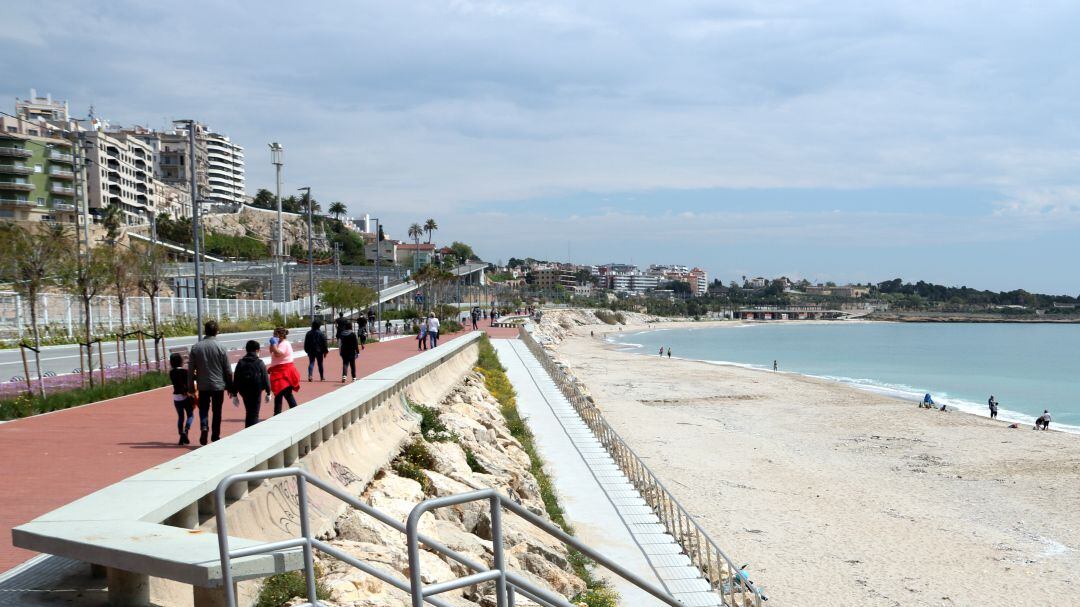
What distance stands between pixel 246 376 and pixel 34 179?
260 feet

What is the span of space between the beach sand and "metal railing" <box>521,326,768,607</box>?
5.31 ft

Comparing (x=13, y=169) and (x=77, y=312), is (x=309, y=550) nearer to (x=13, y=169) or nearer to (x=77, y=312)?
(x=77, y=312)

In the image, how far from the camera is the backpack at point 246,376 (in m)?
9.50

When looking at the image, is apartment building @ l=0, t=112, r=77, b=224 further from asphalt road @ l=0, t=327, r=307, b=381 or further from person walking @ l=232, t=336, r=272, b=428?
person walking @ l=232, t=336, r=272, b=428

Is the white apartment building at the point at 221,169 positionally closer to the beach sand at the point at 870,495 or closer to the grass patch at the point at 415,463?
the beach sand at the point at 870,495

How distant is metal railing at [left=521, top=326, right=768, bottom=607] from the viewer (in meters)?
11.1

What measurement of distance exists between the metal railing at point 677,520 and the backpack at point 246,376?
6.55 metres

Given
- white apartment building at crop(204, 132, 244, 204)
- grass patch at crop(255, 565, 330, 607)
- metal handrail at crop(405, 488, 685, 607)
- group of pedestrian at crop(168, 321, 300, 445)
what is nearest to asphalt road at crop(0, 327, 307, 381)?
group of pedestrian at crop(168, 321, 300, 445)

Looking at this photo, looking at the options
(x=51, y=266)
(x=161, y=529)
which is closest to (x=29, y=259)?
(x=51, y=266)

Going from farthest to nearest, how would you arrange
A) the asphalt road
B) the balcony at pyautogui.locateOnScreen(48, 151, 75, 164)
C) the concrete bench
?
the balcony at pyautogui.locateOnScreen(48, 151, 75, 164)
the asphalt road
the concrete bench

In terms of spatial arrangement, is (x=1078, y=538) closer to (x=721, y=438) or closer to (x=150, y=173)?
(x=721, y=438)

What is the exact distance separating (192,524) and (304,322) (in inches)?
1786

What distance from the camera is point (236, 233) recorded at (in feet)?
439

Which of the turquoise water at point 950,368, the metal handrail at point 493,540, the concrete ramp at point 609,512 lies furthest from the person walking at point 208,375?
the turquoise water at point 950,368
